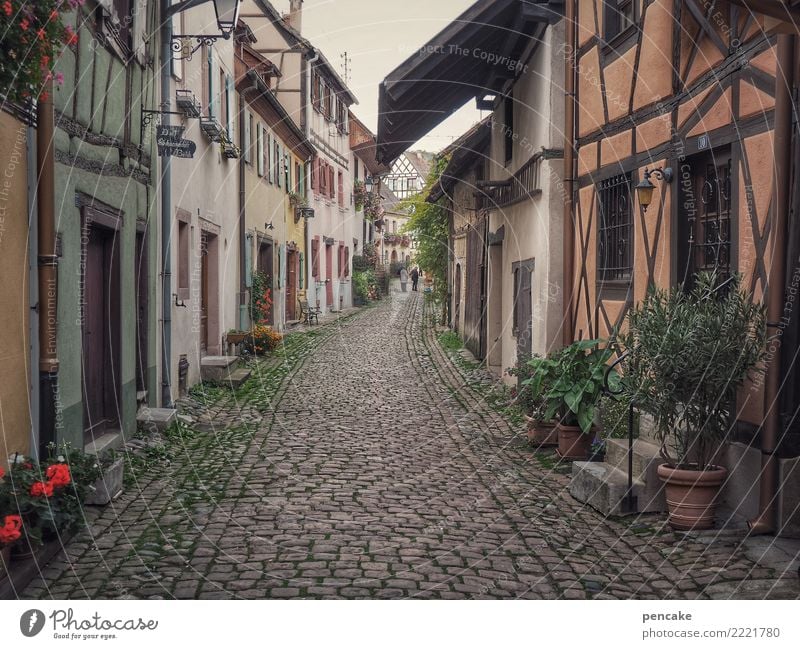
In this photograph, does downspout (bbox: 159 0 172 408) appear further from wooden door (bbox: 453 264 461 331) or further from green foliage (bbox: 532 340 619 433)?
wooden door (bbox: 453 264 461 331)

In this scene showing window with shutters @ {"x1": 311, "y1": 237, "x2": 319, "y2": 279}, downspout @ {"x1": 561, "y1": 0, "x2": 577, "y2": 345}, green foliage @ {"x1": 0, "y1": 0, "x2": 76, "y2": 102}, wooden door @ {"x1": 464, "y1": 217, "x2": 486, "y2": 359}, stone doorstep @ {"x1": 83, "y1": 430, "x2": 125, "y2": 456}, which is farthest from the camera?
window with shutters @ {"x1": 311, "y1": 237, "x2": 319, "y2": 279}

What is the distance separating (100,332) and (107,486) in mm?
2196

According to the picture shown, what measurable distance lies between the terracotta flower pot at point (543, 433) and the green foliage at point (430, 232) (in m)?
14.9

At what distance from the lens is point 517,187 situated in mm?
12344

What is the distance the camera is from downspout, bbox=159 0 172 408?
10258mm

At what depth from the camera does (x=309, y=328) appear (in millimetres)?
23938

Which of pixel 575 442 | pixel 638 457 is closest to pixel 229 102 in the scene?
pixel 575 442

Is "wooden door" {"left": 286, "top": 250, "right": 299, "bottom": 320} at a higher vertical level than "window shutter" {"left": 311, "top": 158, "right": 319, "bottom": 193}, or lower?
lower

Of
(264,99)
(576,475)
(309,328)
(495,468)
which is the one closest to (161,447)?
(495,468)

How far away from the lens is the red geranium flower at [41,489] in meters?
4.91

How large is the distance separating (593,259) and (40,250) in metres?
5.54

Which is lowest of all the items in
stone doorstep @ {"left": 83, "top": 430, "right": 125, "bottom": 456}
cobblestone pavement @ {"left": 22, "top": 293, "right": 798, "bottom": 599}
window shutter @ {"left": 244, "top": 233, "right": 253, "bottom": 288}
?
cobblestone pavement @ {"left": 22, "top": 293, "right": 798, "bottom": 599}

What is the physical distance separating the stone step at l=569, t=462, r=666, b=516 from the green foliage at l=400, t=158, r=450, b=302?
16986mm

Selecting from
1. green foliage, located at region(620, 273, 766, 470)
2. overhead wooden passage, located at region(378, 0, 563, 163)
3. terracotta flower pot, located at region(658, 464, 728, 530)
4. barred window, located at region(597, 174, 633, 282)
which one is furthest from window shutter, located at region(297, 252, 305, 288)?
terracotta flower pot, located at region(658, 464, 728, 530)
